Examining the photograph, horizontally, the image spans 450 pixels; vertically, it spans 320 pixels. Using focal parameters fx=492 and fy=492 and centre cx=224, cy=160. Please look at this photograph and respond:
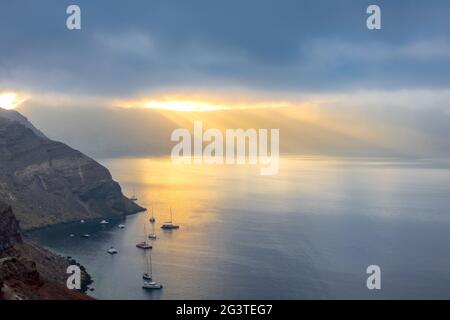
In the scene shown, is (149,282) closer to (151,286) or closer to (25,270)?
(151,286)

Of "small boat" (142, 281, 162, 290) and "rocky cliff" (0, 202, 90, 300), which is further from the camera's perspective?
"small boat" (142, 281, 162, 290)

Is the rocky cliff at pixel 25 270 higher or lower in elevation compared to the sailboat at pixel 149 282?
higher

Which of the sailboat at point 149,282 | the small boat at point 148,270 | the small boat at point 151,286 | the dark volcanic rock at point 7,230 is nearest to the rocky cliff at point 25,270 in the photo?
the dark volcanic rock at point 7,230

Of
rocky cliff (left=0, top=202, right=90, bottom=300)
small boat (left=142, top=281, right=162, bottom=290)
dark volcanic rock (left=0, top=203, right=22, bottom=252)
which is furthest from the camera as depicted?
small boat (left=142, top=281, right=162, bottom=290)

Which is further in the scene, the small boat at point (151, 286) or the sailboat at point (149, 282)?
the sailboat at point (149, 282)

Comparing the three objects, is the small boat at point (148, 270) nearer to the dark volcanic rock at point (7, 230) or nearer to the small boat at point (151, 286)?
the small boat at point (151, 286)

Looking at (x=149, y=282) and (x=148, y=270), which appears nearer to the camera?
(x=149, y=282)

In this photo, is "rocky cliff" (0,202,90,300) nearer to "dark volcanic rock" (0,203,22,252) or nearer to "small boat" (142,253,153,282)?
"dark volcanic rock" (0,203,22,252)

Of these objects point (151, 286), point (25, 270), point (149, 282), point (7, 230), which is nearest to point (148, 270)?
point (149, 282)

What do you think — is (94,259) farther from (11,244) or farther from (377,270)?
(377,270)

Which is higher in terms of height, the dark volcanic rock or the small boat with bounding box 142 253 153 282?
the dark volcanic rock

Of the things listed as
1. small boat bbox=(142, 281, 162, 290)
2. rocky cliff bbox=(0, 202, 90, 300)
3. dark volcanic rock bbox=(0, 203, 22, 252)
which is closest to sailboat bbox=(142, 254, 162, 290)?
small boat bbox=(142, 281, 162, 290)
